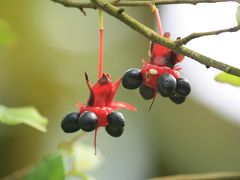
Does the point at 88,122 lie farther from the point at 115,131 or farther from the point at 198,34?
the point at 198,34

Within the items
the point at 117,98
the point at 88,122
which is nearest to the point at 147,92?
the point at 88,122

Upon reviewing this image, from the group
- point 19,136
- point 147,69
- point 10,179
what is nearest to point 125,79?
point 147,69

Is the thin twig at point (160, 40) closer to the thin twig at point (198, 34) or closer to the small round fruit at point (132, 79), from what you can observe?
the thin twig at point (198, 34)

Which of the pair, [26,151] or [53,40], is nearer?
[26,151]

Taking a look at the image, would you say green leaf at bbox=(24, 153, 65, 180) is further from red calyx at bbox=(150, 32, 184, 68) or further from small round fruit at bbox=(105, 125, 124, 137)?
red calyx at bbox=(150, 32, 184, 68)

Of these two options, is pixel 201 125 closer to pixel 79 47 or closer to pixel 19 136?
pixel 79 47

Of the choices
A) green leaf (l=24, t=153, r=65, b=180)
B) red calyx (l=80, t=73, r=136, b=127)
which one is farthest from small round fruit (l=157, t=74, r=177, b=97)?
green leaf (l=24, t=153, r=65, b=180)
